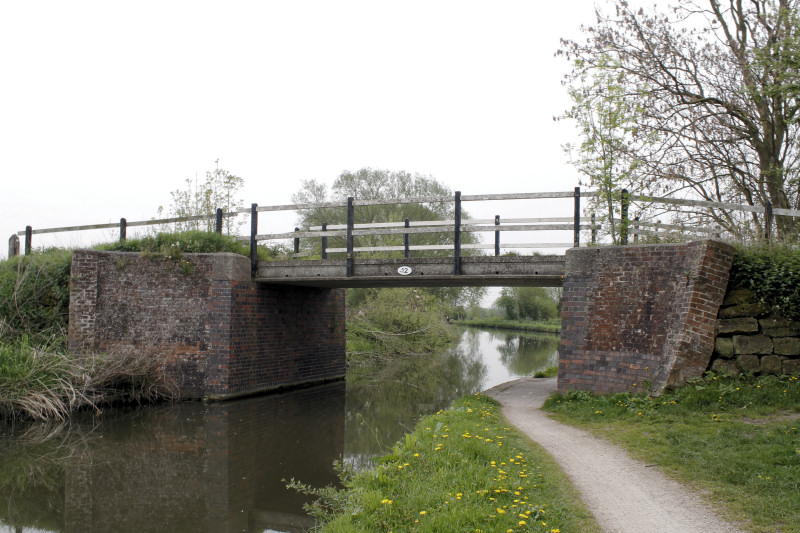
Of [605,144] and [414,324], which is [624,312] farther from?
[414,324]

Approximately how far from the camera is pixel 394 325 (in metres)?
25.4

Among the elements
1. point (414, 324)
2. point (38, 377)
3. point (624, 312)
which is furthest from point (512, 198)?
point (414, 324)

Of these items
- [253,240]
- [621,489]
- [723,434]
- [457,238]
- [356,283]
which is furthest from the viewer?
[356,283]

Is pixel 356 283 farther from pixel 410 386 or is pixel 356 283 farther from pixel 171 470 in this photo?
pixel 171 470

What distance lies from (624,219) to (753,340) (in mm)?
3125

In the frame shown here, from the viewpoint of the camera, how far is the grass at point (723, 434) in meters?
5.07

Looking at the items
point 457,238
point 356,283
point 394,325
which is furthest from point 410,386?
point 394,325

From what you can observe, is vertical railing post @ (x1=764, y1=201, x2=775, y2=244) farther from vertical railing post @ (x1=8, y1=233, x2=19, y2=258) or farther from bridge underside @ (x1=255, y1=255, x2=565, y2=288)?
vertical railing post @ (x1=8, y1=233, x2=19, y2=258)

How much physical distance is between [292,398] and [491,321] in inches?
2005

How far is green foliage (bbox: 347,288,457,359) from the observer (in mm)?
23875

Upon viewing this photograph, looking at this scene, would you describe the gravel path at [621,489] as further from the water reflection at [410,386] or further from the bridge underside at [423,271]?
the bridge underside at [423,271]

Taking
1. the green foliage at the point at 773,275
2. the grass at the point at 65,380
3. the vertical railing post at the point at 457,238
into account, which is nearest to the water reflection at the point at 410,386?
the vertical railing post at the point at 457,238

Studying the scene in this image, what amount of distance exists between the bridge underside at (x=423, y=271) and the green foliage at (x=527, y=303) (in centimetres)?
4496

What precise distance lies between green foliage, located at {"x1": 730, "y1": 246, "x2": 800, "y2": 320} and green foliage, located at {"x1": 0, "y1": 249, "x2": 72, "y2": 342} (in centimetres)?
1370
